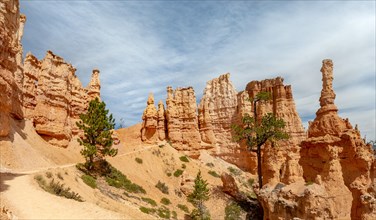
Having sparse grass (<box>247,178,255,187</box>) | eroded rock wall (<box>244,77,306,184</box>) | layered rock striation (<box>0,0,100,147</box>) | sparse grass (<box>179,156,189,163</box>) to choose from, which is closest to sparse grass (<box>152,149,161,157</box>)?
sparse grass (<box>179,156,189,163</box>)

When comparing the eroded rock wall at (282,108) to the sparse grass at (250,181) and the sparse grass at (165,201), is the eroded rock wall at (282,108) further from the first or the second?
the sparse grass at (165,201)

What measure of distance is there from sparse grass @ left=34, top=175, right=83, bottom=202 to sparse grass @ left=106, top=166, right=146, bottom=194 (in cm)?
1087

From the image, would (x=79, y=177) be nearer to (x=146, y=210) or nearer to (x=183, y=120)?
(x=146, y=210)

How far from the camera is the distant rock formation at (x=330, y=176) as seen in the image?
18.7m

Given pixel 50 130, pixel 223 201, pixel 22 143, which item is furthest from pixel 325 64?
pixel 50 130

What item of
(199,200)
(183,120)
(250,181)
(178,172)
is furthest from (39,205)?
(183,120)

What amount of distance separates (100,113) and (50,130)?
961 cm

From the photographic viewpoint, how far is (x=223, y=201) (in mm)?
37719

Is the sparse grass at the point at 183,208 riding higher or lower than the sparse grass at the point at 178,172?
lower

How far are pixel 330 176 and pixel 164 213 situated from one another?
56.7 feet

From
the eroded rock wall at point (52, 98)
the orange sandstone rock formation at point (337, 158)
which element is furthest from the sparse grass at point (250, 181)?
the orange sandstone rock formation at point (337, 158)

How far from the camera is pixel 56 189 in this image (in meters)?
19.8

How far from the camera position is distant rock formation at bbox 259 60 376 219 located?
18.7m

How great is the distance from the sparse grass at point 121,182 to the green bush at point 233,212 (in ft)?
Result: 32.9
